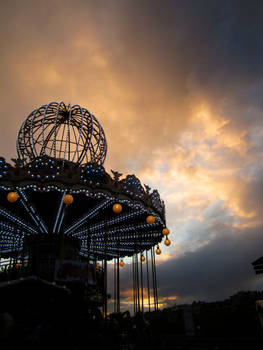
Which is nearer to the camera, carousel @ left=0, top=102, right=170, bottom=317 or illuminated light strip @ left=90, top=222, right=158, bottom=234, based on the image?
carousel @ left=0, top=102, right=170, bottom=317

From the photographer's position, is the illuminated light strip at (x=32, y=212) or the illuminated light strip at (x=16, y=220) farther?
the illuminated light strip at (x=16, y=220)

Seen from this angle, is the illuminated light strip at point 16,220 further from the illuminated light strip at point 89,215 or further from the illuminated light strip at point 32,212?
the illuminated light strip at point 89,215

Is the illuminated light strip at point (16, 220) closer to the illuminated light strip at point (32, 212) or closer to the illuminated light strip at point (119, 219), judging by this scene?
the illuminated light strip at point (32, 212)

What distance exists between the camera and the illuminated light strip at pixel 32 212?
15.0 m

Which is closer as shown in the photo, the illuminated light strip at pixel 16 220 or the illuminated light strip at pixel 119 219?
the illuminated light strip at pixel 16 220

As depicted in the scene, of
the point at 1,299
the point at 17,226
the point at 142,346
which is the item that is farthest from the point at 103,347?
the point at 17,226

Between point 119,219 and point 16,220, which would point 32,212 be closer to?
point 16,220

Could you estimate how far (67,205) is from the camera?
15539 millimetres

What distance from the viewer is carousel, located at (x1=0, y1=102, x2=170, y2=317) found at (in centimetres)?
1354

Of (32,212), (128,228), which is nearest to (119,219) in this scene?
(128,228)

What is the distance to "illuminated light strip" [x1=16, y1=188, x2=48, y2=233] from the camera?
1502 centimetres

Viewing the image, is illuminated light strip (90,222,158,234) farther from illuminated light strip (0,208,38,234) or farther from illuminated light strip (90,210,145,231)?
illuminated light strip (0,208,38,234)

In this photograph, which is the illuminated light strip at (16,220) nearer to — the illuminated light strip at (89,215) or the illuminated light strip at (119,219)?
the illuminated light strip at (89,215)

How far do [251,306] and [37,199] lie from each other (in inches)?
597
